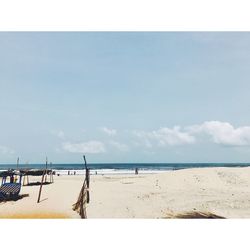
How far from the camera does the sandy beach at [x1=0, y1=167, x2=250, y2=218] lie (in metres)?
18.1

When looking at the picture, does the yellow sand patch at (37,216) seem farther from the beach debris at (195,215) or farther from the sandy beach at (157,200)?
the beach debris at (195,215)

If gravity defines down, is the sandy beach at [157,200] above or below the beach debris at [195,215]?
above

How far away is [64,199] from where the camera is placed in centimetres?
2205

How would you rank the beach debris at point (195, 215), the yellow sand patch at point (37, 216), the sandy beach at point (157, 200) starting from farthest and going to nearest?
the sandy beach at point (157, 200) → the yellow sand patch at point (37, 216) → the beach debris at point (195, 215)

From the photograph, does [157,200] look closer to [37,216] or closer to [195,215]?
[195,215]

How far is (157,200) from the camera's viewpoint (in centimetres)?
2112

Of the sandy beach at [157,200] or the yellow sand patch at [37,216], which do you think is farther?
the sandy beach at [157,200]

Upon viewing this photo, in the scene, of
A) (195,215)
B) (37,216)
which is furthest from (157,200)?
(37,216)

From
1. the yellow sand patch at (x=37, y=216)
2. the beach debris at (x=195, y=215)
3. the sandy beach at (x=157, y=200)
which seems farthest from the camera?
the sandy beach at (x=157, y=200)

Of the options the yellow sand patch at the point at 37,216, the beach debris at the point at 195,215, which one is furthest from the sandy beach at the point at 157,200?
the beach debris at the point at 195,215

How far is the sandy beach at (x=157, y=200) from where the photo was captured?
18.1 m
